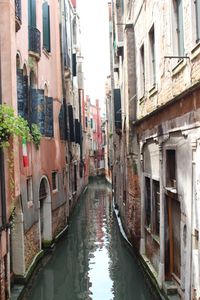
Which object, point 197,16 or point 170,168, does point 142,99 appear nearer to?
point 170,168

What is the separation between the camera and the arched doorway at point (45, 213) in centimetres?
1477

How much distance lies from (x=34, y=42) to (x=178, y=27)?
20.4 feet

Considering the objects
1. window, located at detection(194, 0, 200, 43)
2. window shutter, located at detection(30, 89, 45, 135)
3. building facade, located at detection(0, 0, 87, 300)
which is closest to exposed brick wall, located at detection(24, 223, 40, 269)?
building facade, located at detection(0, 0, 87, 300)

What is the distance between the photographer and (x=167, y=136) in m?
8.74

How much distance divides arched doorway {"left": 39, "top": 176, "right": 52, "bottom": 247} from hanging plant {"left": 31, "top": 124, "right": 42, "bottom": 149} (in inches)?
78.1

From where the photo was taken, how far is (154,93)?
10391mm

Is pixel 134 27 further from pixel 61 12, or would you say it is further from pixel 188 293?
Answer: pixel 188 293

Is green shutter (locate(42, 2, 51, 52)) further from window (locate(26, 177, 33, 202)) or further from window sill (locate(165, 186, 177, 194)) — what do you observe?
window sill (locate(165, 186, 177, 194))

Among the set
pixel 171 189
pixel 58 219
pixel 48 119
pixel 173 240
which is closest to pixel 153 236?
pixel 173 240

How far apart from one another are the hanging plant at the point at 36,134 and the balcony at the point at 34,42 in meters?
2.26

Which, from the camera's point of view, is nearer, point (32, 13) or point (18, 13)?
point (18, 13)

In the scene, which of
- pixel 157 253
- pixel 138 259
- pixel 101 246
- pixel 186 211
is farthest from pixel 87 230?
pixel 186 211

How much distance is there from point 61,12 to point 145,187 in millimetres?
11290

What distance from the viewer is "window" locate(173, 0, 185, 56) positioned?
308 inches
